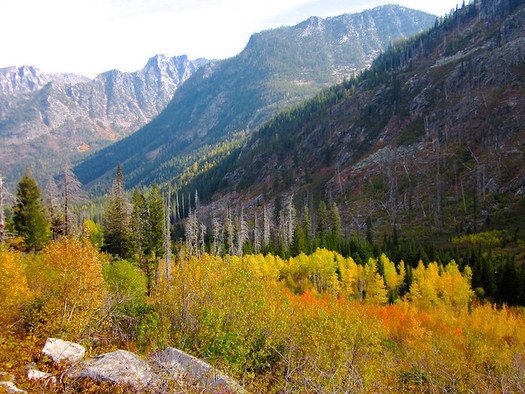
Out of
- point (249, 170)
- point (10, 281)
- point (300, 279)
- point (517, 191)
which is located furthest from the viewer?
point (249, 170)

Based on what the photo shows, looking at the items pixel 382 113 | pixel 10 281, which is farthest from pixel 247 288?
pixel 382 113

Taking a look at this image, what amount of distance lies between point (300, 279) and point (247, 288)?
1783 inches

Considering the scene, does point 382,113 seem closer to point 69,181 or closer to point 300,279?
point 300,279

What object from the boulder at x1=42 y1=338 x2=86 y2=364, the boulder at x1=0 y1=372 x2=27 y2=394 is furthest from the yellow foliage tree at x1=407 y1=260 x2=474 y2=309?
the boulder at x1=0 y1=372 x2=27 y2=394

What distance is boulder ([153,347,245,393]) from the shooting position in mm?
12211

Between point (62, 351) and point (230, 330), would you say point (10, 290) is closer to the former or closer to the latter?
point (62, 351)

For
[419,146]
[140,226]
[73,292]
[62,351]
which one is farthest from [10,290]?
[419,146]

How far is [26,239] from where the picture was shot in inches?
1574

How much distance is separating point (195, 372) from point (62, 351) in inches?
225

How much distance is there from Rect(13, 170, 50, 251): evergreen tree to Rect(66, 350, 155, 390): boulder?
3442 centimetres

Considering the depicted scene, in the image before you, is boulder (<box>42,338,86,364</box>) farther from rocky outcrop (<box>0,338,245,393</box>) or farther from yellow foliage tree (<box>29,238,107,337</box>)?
yellow foliage tree (<box>29,238,107,337</box>)

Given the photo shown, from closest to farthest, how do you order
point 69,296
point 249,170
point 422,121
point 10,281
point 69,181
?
point 69,296, point 10,281, point 69,181, point 422,121, point 249,170

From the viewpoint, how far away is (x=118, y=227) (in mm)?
45000

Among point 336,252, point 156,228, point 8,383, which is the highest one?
point 156,228
